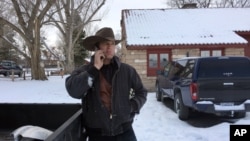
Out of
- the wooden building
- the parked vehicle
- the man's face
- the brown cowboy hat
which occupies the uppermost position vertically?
the wooden building

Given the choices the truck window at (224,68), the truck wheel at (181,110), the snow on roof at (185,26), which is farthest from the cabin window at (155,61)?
the truck window at (224,68)

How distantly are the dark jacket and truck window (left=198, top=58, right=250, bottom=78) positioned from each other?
18.7 ft

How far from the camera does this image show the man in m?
3.17

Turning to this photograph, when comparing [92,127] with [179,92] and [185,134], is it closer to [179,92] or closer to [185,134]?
[185,134]

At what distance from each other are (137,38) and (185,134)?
1116 cm

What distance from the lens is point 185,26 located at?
2042 cm

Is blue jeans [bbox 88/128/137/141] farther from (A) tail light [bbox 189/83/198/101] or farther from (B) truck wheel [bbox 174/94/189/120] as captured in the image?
(B) truck wheel [bbox 174/94/189/120]

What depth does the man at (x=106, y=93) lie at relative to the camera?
10.4ft

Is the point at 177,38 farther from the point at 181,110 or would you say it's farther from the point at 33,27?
the point at 33,27

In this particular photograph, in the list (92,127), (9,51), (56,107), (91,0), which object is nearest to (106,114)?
(92,127)

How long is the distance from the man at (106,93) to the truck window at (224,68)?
18.7 ft

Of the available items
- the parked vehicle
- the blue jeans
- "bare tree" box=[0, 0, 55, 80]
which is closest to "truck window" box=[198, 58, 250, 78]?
the blue jeans

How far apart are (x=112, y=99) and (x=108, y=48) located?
1.54 ft

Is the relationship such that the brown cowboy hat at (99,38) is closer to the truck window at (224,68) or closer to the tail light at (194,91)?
the tail light at (194,91)
